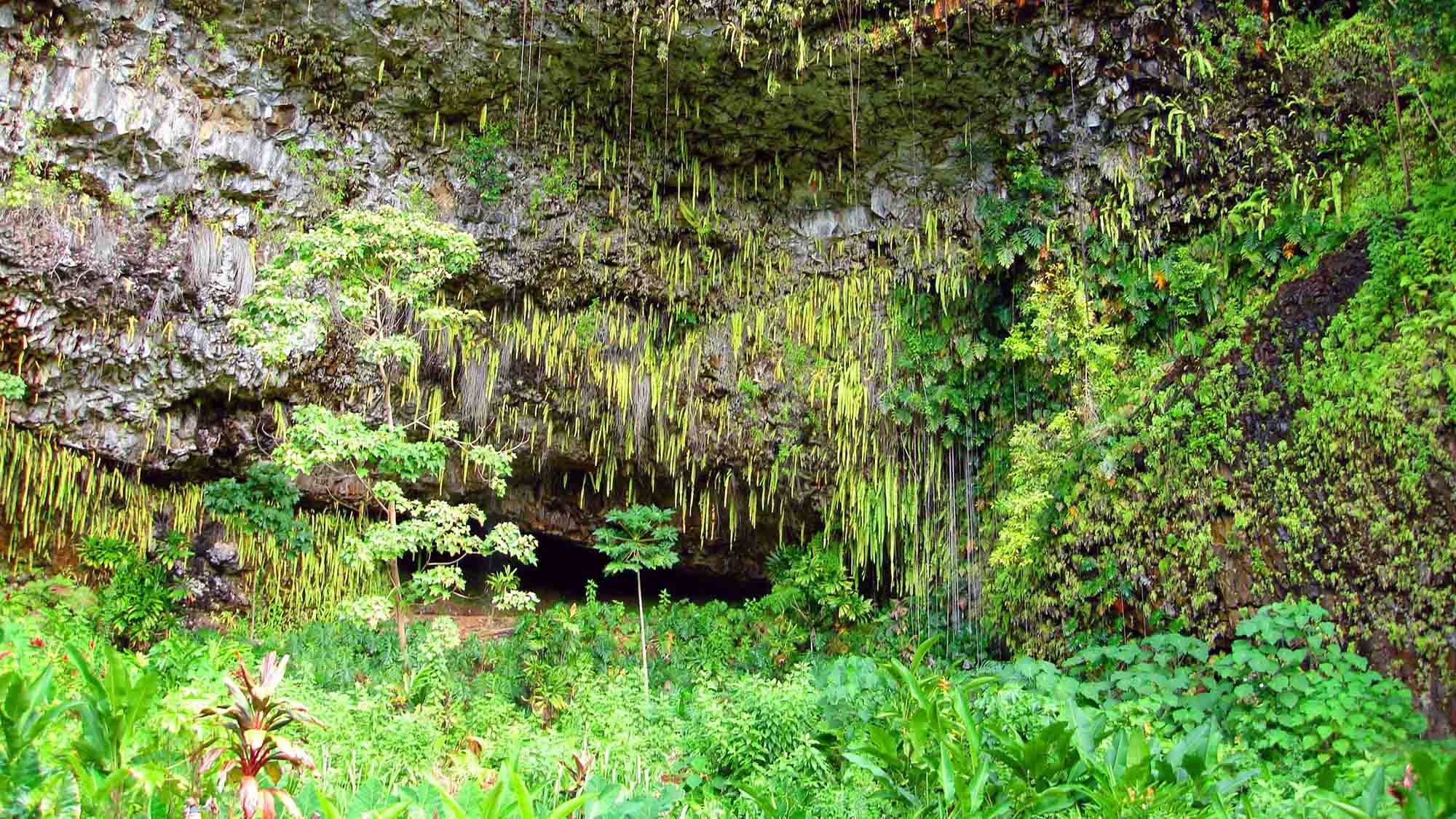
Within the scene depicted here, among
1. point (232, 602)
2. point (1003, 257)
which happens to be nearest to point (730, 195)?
point (1003, 257)

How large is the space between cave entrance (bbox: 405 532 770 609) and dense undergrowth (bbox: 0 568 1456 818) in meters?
→ 3.29

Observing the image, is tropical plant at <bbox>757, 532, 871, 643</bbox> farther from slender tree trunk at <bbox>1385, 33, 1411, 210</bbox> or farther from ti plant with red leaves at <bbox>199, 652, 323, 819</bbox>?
ti plant with red leaves at <bbox>199, 652, 323, 819</bbox>

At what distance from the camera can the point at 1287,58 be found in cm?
614

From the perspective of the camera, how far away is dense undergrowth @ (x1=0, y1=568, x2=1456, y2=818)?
9.30ft

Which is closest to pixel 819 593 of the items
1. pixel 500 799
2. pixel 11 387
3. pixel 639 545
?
pixel 639 545

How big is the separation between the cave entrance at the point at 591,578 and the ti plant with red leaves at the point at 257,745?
6.97 meters

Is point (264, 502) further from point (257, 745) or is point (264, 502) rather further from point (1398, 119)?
point (1398, 119)

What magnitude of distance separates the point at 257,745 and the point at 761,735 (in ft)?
8.10

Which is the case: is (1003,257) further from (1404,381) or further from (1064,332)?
(1404,381)

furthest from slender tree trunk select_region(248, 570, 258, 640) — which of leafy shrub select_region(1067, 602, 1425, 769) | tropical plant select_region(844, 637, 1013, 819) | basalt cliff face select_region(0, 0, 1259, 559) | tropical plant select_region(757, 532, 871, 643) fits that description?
leafy shrub select_region(1067, 602, 1425, 769)

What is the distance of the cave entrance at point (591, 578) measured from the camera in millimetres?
10094

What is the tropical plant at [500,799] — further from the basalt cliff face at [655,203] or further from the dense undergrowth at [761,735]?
the basalt cliff face at [655,203]

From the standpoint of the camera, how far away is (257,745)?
Result: 2.84 meters

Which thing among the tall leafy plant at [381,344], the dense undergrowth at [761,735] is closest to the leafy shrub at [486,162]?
the tall leafy plant at [381,344]
